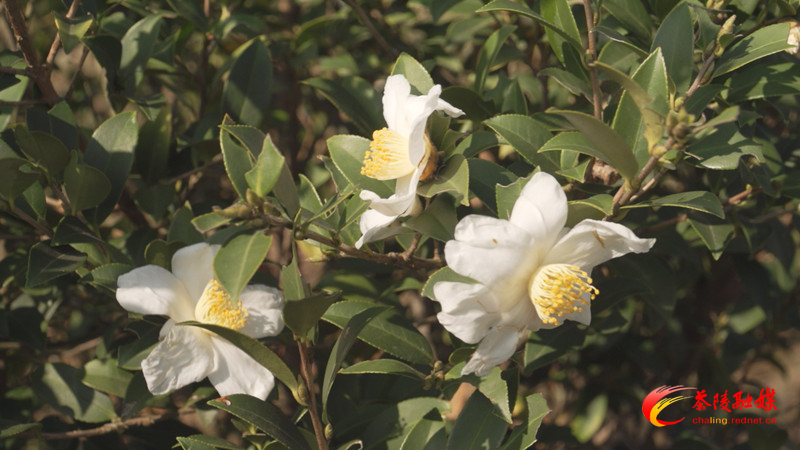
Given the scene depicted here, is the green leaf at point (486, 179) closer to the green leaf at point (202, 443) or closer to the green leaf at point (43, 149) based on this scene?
the green leaf at point (202, 443)

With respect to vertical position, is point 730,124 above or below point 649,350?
above

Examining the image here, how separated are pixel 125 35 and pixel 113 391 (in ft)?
2.32

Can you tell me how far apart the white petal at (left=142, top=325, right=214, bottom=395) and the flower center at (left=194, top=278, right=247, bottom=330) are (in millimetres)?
32

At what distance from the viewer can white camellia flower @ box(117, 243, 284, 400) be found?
108 cm

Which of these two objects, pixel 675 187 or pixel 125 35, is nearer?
pixel 125 35

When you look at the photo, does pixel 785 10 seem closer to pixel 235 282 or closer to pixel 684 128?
pixel 684 128

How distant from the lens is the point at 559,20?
43.8 inches

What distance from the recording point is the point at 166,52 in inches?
59.9

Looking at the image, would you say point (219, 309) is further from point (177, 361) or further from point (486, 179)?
point (486, 179)

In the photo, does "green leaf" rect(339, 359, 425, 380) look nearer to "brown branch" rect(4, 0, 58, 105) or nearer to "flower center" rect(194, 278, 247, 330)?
"flower center" rect(194, 278, 247, 330)

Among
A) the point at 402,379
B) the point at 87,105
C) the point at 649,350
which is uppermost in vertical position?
the point at 87,105

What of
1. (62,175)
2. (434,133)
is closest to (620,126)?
(434,133)

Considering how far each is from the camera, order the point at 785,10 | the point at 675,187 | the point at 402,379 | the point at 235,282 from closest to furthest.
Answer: the point at 235,282 → the point at 785,10 → the point at 402,379 → the point at 675,187

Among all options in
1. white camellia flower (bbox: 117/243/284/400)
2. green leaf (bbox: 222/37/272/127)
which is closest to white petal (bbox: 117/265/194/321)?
white camellia flower (bbox: 117/243/284/400)
